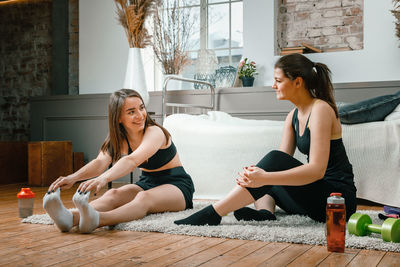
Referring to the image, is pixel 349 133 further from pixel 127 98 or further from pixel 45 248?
pixel 45 248

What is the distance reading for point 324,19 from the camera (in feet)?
14.2

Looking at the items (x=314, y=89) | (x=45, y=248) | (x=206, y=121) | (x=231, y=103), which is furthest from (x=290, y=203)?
Result: (x=231, y=103)

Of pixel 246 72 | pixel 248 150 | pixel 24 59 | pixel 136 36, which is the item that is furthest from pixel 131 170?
pixel 24 59

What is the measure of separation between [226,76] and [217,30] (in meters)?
0.65

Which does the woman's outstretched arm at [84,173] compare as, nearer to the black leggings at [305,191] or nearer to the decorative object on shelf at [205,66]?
the black leggings at [305,191]

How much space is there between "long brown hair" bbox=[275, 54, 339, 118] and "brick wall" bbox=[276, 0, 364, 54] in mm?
2505

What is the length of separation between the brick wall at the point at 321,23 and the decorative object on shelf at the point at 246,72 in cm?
37

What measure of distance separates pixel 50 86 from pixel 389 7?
3532 millimetres

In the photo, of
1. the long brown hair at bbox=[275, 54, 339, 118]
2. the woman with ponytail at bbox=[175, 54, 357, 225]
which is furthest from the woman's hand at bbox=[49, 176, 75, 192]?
the long brown hair at bbox=[275, 54, 339, 118]

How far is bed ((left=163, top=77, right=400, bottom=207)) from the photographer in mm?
2568

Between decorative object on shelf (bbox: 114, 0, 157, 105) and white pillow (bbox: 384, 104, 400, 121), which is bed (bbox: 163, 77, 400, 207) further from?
decorative object on shelf (bbox: 114, 0, 157, 105)

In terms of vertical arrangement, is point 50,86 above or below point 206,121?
above

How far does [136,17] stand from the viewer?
3746 mm

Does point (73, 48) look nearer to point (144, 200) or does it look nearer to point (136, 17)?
point (136, 17)
